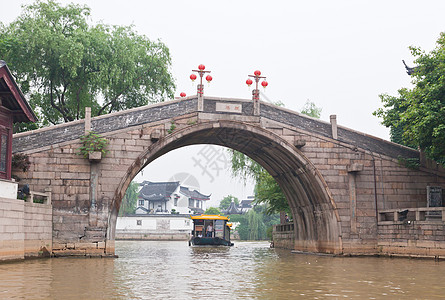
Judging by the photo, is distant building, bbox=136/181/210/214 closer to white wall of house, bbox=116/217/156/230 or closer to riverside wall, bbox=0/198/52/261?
white wall of house, bbox=116/217/156/230

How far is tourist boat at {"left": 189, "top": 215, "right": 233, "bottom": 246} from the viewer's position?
33.2 m

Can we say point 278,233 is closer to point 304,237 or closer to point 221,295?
point 304,237

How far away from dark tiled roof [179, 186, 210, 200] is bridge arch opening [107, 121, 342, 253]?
57784 millimetres

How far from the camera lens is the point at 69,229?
A: 1814 centimetres

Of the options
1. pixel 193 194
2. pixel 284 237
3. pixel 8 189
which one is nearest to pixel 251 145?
pixel 284 237

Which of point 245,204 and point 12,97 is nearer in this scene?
point 12,97

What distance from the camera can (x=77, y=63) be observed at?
23.4m

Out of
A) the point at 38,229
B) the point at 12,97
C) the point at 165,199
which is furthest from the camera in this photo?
the point at 165,199

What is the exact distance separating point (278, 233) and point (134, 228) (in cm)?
3296

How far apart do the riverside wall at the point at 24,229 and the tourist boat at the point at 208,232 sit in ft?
53.9

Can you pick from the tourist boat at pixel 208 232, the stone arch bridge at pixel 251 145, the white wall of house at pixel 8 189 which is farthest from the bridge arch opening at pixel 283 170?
the tourist boat at pixel 208 232

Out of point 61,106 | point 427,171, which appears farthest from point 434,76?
point 61,106

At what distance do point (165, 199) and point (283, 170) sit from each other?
54438 mm

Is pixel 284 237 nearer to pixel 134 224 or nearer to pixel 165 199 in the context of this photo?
pixel 134 224
